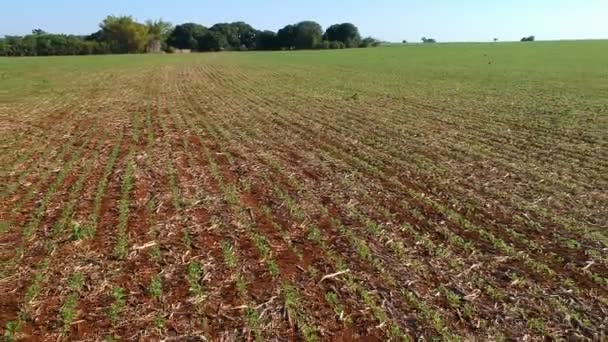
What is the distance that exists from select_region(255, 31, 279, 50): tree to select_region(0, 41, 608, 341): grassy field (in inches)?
5706

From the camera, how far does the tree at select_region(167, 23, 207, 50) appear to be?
146750mm

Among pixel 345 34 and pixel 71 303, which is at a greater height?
pixel 345 34

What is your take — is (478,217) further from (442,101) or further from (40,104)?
(40,104)

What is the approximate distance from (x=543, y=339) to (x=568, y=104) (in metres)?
17.3

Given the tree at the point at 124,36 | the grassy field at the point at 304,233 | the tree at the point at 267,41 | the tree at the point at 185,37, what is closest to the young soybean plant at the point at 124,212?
the grassy field at the point at 304,233

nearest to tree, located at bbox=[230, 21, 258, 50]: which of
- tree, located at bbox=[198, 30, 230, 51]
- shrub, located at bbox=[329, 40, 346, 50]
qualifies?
tree, located at bbox=[198, 30, 230, 51]

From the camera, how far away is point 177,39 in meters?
148

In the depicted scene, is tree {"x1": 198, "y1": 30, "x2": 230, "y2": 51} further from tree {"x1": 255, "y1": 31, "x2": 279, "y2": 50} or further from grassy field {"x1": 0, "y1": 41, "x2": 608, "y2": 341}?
grassy field {"x1": 0, "y1": 41, "x2": 608, "y2": 341}

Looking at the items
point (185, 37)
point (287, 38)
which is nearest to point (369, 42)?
point (287, 38)

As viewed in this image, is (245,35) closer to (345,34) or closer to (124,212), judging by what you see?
(345,34)

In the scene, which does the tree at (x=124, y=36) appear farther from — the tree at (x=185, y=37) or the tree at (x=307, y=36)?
the tree at (x=307, y=36)

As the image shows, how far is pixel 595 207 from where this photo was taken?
7109 millimetres

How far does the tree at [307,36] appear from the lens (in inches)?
5728

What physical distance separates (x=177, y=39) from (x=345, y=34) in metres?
54.6
